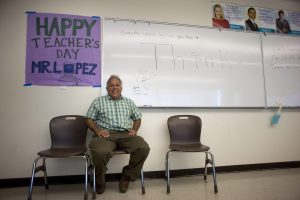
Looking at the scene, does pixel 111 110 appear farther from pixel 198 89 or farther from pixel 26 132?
pixel 198 89

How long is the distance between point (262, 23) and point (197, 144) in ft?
7.06

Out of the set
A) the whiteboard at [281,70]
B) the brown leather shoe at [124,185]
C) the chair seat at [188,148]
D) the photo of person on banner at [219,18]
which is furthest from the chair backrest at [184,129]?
the photo of person on banner at [219,18]

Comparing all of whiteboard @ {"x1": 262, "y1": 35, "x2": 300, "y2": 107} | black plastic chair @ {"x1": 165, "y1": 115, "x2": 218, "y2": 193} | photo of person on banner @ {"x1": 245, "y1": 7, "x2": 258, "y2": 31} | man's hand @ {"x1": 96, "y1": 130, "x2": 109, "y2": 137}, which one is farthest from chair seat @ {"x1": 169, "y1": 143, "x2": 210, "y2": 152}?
photo of person on banner @ {"x1": 245, "y1": 7, "x2": 258, "y2": 31}

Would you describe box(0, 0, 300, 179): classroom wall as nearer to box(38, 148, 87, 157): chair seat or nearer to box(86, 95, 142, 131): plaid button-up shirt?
box(86, 95, 142, 131): plaid button-up shirt

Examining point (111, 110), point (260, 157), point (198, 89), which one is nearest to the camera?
point (111, 110)

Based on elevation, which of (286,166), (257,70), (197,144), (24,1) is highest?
(24,1)

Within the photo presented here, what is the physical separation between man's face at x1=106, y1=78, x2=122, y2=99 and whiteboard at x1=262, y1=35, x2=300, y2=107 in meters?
2.17

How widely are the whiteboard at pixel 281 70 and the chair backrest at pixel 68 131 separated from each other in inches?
102

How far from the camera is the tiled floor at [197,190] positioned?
2.23 metres

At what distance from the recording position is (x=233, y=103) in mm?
3182

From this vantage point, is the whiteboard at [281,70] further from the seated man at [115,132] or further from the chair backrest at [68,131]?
the chair backrest at [68,131]

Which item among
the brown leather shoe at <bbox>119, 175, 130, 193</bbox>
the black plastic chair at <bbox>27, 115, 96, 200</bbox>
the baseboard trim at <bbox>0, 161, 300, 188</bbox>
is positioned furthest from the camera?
the baseboard trim at <bbox>0, 161, 300, 188</bbox>

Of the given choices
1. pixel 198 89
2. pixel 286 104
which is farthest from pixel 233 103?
pixel 286 104

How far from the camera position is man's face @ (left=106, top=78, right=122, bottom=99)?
8.55 ft
